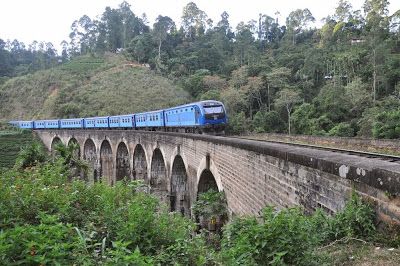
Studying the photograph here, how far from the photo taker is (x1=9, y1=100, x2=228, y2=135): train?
18.5m

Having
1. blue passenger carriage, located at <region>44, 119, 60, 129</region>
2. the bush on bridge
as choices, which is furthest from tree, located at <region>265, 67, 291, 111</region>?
the bush on bridge

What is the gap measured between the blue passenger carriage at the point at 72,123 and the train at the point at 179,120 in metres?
0.22

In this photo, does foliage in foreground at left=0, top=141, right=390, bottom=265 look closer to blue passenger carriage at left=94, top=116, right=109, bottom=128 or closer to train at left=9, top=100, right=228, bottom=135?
train at left=9, top=100, right=228, bottom=135

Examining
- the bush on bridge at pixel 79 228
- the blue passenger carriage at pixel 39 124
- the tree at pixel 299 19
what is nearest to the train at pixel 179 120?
the blue passenger carriage at pixel 39 124

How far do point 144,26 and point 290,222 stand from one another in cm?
8679

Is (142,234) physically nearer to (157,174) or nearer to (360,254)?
(360,254)

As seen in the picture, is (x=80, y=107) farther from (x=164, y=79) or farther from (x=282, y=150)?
(x=282, y=150)

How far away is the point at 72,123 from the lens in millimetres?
38281

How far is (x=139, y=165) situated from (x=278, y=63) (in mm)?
30796

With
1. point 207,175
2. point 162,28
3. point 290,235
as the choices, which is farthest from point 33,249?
point 162,28

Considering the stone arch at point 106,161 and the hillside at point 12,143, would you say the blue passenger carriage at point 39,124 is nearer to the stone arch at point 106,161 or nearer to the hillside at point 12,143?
the hillside at point 12,143

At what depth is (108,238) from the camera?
184 inches

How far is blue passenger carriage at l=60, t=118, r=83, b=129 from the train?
0.71 ft

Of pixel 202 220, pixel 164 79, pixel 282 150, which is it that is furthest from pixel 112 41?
pixel 282 150
